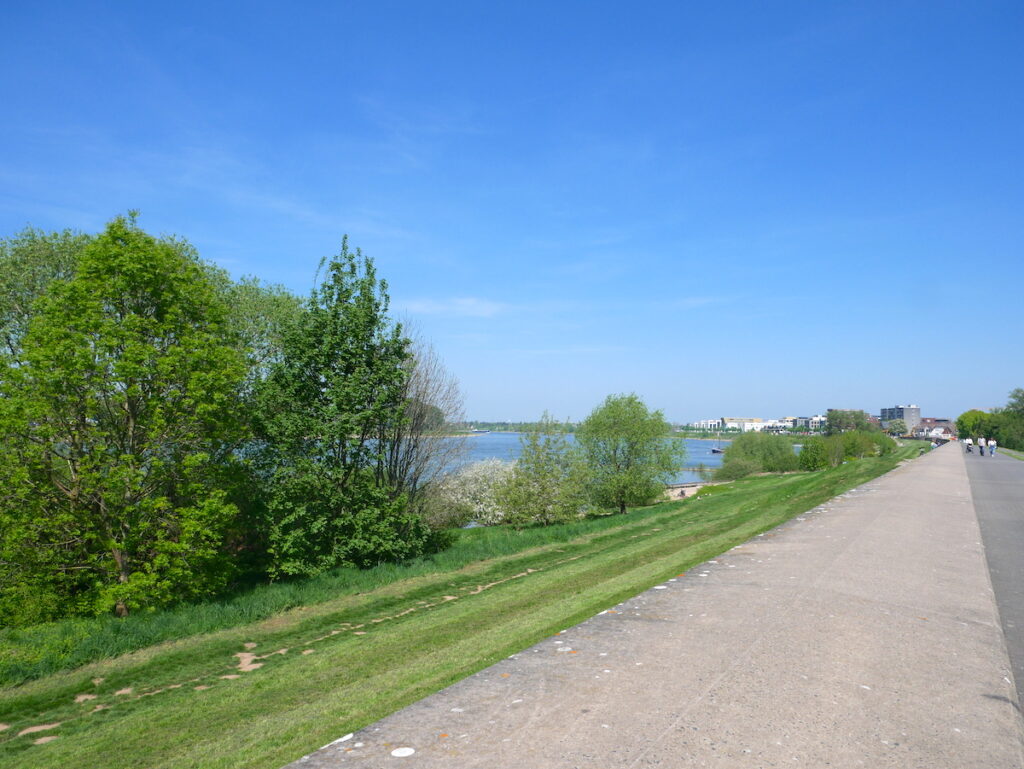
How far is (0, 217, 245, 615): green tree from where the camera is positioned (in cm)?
1307

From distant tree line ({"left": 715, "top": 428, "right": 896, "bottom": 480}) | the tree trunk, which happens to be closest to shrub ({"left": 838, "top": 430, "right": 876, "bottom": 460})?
distant tree line ({"left": 715, "top": 428, "right": 896, "bottom": 480})

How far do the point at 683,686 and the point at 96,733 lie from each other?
743 cm

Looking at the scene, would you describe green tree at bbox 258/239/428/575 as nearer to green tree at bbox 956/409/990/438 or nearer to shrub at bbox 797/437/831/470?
shrub at bbox 797/437/831/470

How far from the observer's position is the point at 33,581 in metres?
13.2

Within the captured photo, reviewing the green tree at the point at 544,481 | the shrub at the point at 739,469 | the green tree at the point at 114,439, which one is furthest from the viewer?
the shrub at the point at 739,469

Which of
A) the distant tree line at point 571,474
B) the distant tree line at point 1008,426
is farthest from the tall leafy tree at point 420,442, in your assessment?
the distant tree line at point 1008,426

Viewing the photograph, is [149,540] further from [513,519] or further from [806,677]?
[513,519]

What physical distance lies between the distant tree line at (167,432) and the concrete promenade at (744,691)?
1185 centimetres

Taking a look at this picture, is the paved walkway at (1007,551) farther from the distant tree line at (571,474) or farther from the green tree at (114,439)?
the distant tree line at (571,474)

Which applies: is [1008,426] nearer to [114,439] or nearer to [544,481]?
[544,481]

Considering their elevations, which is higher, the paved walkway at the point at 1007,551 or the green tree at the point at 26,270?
the green tree at the point at 26,270

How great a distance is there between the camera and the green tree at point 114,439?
42.9 ft

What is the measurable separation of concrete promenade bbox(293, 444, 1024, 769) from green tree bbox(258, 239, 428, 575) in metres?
12.5

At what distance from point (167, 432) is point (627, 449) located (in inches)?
1224
